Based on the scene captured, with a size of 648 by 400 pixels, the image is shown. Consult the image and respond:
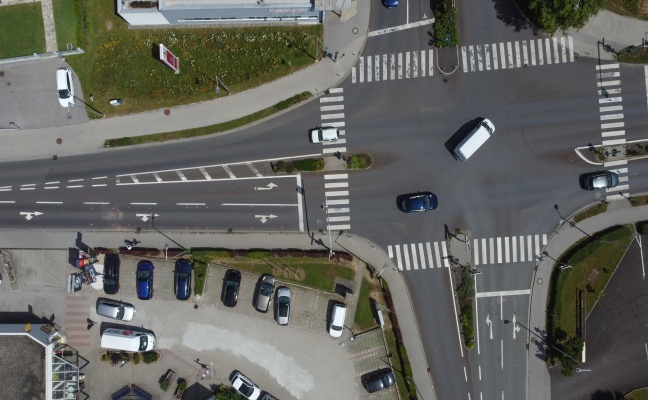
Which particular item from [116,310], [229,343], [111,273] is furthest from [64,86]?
[229,343]

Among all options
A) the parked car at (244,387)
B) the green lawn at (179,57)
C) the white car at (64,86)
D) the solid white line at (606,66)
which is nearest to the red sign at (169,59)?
the green lawn at (179,57)

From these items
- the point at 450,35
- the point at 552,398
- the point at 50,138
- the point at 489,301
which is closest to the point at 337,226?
the point at 489,301

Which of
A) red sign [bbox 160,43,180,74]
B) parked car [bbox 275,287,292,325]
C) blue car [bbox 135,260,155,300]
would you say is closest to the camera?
red sign [bbox 160,43,180,74]

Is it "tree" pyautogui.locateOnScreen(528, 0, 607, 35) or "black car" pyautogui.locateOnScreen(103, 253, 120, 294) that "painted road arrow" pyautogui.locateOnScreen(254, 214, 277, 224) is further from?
"tree" pyautogui.locateOnScreen(528, 0, 607, 35)

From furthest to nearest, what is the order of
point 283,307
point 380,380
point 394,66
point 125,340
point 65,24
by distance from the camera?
point 65,24 < point 394,66 < point 283,307 < point 125,340 < point 380,380

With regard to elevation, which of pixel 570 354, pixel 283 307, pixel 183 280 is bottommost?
pixel 570 354

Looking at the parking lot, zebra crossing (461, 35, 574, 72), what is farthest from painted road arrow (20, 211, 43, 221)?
zebra crossing (461, 35, 574, 72)

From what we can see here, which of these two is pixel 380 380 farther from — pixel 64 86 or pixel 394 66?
pixel 64 86
